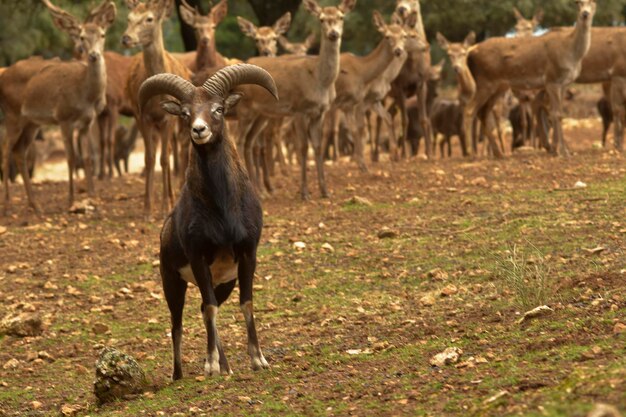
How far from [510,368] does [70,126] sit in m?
11.3

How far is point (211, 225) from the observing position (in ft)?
28.9

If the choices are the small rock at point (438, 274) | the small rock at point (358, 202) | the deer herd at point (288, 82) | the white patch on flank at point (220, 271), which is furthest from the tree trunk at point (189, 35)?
the white patch on flank at point (220, 271)

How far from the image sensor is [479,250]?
12.6 metres

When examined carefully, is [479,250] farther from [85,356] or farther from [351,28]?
[351,28]

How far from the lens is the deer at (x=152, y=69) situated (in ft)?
54.0

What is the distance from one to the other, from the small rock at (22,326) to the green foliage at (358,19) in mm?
15360

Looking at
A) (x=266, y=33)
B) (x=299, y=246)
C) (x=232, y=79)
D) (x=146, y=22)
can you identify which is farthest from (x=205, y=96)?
(x=266, y=33)

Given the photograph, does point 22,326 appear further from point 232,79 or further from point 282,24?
point 282,24

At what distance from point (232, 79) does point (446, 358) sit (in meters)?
2.71

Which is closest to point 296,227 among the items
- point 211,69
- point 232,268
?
point 211,69

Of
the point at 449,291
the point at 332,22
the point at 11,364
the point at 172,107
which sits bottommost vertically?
the point at 11,364

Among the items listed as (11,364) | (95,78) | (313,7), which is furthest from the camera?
(313,7)

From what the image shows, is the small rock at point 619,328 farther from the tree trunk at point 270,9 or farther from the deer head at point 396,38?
the tree trunk at point 270,9

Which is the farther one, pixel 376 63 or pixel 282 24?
pixel 282 24
